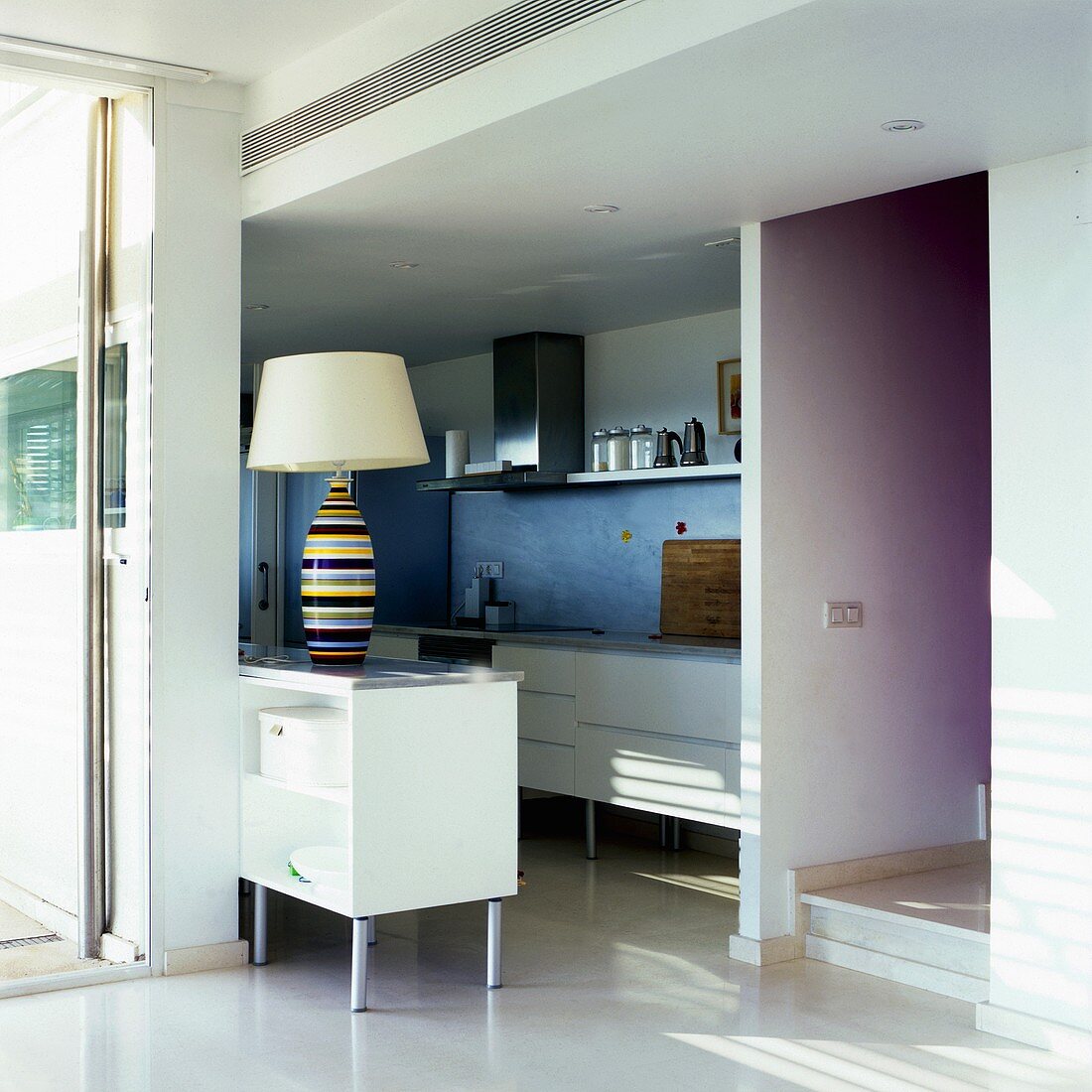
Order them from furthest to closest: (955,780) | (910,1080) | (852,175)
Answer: (955,780)
(852,175)
(910,1080)

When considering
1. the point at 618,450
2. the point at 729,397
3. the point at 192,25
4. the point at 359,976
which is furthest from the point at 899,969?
the point at 192,25

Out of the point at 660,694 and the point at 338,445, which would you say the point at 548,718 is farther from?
the point at 338,445

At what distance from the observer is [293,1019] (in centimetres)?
367

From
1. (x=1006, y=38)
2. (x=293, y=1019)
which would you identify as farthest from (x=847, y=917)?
(x=1006, y=38)

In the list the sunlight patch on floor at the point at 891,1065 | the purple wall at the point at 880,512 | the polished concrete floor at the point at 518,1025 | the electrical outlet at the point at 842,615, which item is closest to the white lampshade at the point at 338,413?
the purple wall at the point at 880,512

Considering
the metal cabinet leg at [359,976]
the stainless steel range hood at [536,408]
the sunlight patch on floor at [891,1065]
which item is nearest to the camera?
the sunlight patch on floor at [891,1065]

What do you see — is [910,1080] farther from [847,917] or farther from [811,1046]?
[847,917]

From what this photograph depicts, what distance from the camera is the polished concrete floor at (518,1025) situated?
3.22m

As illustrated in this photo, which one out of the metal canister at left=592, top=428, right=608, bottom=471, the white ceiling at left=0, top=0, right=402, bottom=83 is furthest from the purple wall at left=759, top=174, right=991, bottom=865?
the metal canister at left=592, top=428, right=608, bottom=471

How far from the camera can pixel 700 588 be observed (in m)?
6.10

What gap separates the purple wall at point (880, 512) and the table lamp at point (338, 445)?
A: 1.21 m

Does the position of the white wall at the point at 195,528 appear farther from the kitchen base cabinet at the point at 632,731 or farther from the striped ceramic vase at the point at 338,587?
the kitchen base cabinet at the point at 632,731

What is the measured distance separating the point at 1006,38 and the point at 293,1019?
2.97 m

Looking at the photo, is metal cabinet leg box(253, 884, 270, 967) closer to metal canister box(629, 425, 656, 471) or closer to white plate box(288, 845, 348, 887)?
white plate box(288, 845, 348, 887)
